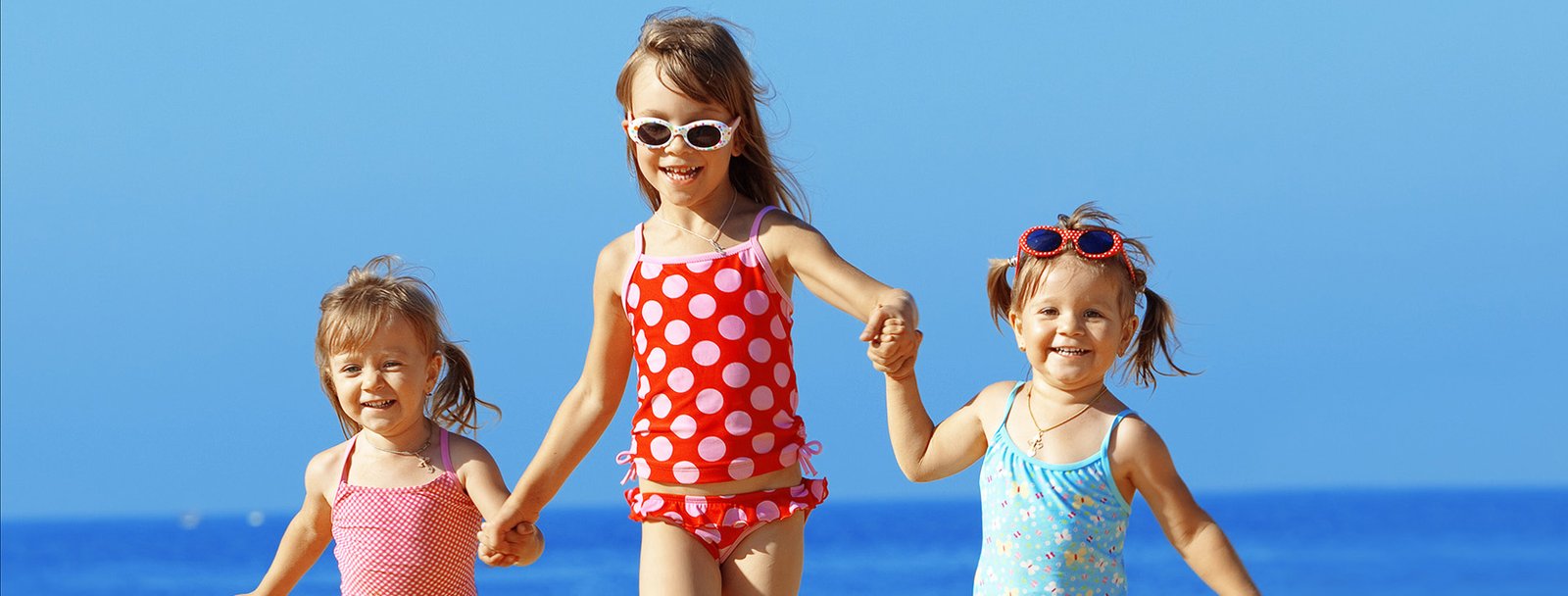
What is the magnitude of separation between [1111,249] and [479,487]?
75.4 inches

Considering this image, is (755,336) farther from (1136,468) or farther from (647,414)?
(1136,468)

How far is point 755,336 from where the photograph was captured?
488cm

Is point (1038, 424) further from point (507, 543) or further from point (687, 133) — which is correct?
point (507, 543)

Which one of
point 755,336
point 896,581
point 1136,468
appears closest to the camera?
point 1136,468

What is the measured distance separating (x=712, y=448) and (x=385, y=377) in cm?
106

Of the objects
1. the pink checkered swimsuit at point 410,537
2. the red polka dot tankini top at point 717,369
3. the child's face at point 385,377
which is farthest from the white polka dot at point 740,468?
the child's face at point 385,377

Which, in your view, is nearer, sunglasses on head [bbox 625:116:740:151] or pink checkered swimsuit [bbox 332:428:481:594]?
sunglasses on head [bbox 625:116:740:151]

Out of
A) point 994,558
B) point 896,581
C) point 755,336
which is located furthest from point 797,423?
point 896,581

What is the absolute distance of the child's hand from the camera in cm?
450

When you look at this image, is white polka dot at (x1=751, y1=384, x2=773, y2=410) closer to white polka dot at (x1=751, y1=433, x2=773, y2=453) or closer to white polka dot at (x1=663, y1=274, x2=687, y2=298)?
white polka dot at (x1=751, y1=433, x2=773, y2=453)

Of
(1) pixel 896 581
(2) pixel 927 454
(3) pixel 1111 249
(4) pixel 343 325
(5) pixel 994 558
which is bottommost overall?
(5) pixel 994 558

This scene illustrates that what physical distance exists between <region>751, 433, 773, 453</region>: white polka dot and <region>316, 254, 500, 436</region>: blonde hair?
3.52 feet

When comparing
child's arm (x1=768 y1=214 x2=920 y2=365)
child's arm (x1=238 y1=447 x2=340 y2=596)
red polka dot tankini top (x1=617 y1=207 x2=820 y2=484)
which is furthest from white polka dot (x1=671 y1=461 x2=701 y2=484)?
child's arm (x1=238 y1=447 x2=340 y2=596)

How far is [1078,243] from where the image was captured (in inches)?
181
